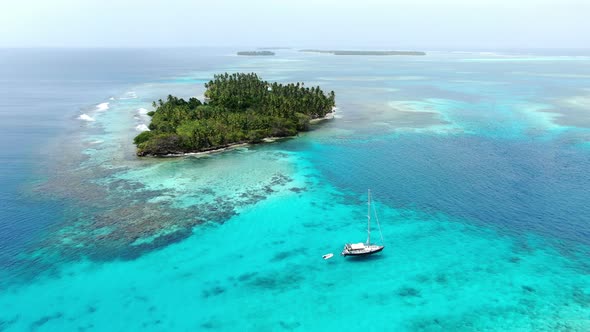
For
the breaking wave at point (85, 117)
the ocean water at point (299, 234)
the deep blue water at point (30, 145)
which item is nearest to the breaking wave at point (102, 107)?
the deep blue water at point (30, 145)

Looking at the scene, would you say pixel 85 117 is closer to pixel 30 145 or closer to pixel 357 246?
pixel 30 145

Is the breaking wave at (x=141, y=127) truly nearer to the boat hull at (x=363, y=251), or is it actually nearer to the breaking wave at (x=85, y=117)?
the breaking wave at (x=85, y=117)

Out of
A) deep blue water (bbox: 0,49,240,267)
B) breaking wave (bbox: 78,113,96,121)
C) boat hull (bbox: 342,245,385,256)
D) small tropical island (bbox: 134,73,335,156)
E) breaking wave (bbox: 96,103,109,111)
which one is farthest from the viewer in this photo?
breaking wave (bbox: 96,103,109,111)

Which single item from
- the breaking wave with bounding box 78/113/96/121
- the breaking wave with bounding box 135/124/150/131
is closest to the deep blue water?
the breaking wave with bounding box 78/113/96/121

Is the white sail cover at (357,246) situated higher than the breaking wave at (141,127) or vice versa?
the breaking wave at (141,127)

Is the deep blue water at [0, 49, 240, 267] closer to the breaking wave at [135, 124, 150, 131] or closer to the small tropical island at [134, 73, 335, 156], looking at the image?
the breaking wave at [135, 124, 150, 131]

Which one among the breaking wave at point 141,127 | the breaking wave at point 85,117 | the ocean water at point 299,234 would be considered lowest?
the ocean water at point 299,234

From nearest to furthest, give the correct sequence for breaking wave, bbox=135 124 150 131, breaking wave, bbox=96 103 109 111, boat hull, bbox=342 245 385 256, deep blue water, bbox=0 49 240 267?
boat hull, bbox=342 245 385 256, deep blue water, bbox=0 49 240 267, breaking wave, bbox=135 124 150 131, breaking wave, bbox=96 103 109 111
